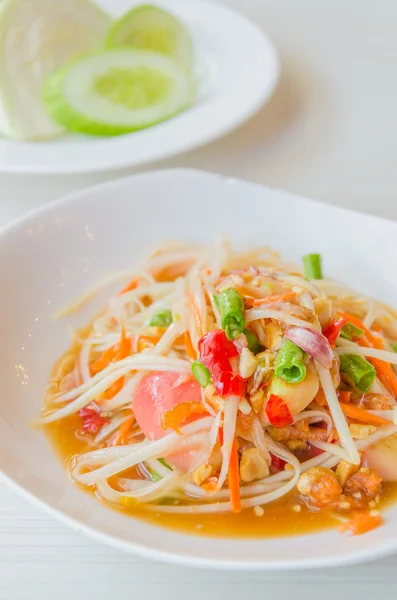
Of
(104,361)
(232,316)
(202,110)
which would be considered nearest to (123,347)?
(104,361)

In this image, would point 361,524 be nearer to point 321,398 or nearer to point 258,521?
point 258,521

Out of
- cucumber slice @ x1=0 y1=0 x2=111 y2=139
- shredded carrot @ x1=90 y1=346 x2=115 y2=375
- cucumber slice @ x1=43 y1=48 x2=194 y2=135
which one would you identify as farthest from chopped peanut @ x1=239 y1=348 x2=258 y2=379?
cucumber slice @ x1=0 y1=0 x2=111 y2=139

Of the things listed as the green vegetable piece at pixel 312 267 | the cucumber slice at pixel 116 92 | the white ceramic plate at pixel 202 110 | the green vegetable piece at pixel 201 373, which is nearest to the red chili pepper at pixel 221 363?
the green vegetable piece at pixel 201 373

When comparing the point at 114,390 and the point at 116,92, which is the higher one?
the point at 116,92

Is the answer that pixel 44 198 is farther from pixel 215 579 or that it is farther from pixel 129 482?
pixel 215 579

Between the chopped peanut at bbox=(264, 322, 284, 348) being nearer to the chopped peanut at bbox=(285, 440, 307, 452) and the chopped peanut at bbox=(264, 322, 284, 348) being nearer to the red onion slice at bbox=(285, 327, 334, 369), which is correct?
the red onion slice at bbox=(285, 327, 334, 369)

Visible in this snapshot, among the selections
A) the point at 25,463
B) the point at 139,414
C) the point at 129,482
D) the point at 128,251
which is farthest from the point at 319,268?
the point at 25,463
